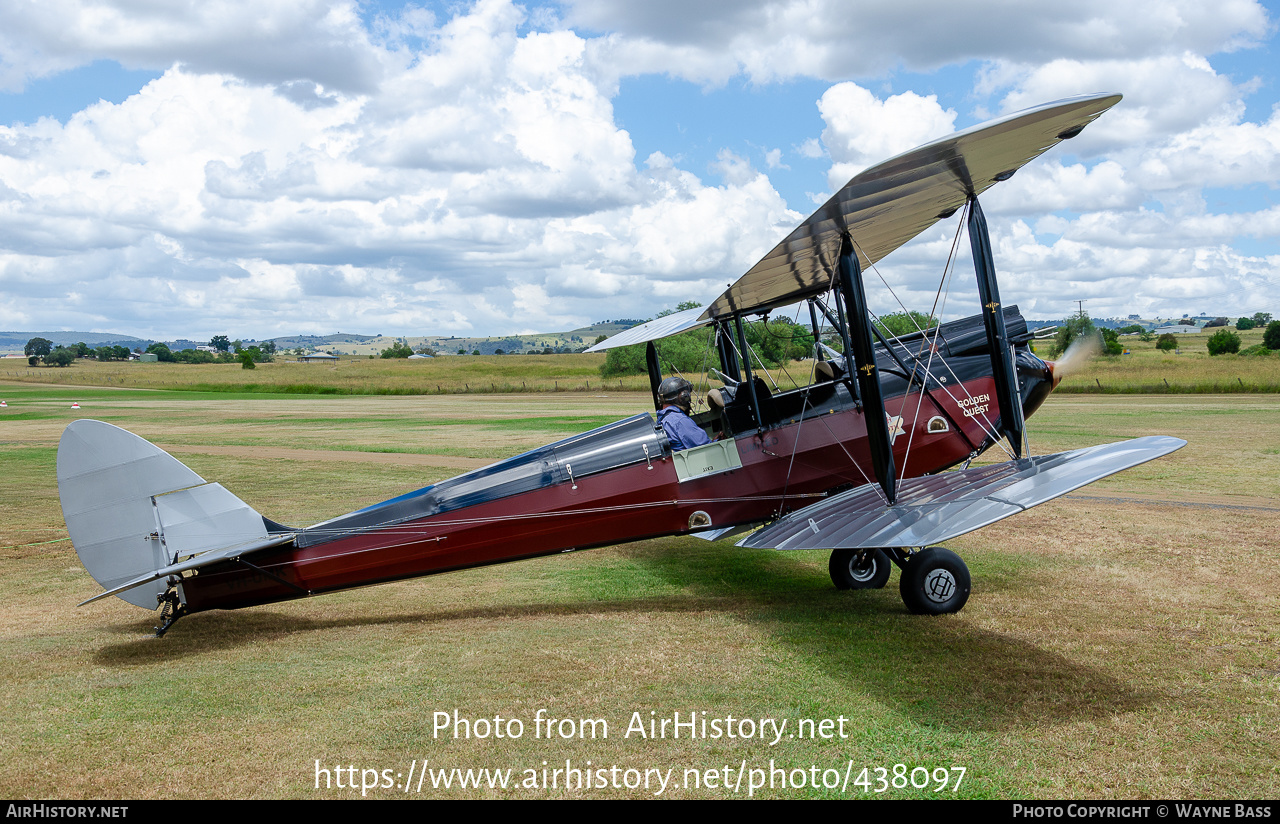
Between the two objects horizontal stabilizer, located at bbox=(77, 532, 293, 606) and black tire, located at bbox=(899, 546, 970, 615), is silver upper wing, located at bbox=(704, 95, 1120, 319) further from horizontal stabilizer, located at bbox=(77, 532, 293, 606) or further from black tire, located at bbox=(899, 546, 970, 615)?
horizontal stabilizer, located at bbox=(77, 532, 293, 606)

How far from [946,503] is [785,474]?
6.46ft

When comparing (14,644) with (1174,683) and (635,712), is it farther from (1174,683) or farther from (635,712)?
(1174,683)

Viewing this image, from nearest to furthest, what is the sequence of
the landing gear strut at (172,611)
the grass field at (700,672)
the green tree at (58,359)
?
the grass field at (700,672), the landing gear strut at (172,611), the green tree at (58,359)

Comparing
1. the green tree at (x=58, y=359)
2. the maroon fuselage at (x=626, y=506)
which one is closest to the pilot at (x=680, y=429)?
the maroon fuselage at (x=626, y=506)

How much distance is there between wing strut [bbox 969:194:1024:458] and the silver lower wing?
0.37 meters

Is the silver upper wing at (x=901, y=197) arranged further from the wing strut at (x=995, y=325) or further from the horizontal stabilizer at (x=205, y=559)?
the horizontal stabilizer at (x=205, y=559)

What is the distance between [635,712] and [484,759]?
38.9 inches

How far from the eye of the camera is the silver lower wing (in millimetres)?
5172

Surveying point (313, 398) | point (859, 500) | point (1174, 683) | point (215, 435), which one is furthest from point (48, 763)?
point (313, 398)

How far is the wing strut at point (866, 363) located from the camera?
6195mm

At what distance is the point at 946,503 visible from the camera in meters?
5.86

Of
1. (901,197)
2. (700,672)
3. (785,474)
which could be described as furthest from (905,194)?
(700,672)

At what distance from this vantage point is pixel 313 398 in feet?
178

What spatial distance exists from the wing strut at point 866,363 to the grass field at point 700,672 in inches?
51.2
